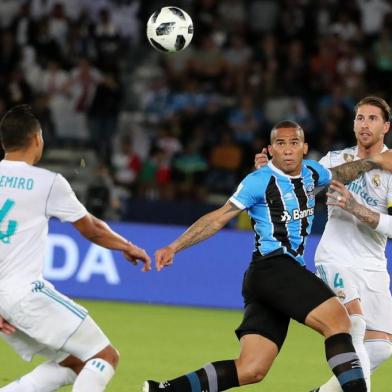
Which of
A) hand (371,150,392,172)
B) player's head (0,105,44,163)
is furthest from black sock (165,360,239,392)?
hand (371,150,392,172)

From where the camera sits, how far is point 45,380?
634 centimetres

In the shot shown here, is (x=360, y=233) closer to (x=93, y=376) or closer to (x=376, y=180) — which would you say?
(x=376, y=180)

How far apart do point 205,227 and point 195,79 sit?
433 inches

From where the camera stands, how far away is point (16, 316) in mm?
6094

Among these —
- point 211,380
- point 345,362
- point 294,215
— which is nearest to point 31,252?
point 211,380

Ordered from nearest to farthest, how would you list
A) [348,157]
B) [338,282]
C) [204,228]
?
[204,228], [338,282], [348,157]

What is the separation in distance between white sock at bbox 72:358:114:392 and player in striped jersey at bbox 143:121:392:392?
66 cm

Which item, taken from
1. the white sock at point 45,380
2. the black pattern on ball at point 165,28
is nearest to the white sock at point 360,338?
the white sock at point 45,380

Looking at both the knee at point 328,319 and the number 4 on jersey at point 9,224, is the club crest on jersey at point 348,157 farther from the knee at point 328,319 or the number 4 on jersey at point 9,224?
the number 4 on jersey at point 9,224

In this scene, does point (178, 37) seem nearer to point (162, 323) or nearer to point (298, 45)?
point (162, 323)

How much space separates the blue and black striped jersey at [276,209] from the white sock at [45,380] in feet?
4.52

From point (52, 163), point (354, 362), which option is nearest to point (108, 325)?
point (354, 362)

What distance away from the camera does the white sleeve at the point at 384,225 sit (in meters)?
7.27

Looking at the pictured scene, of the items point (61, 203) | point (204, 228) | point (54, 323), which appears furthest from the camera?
point (204, 228)
